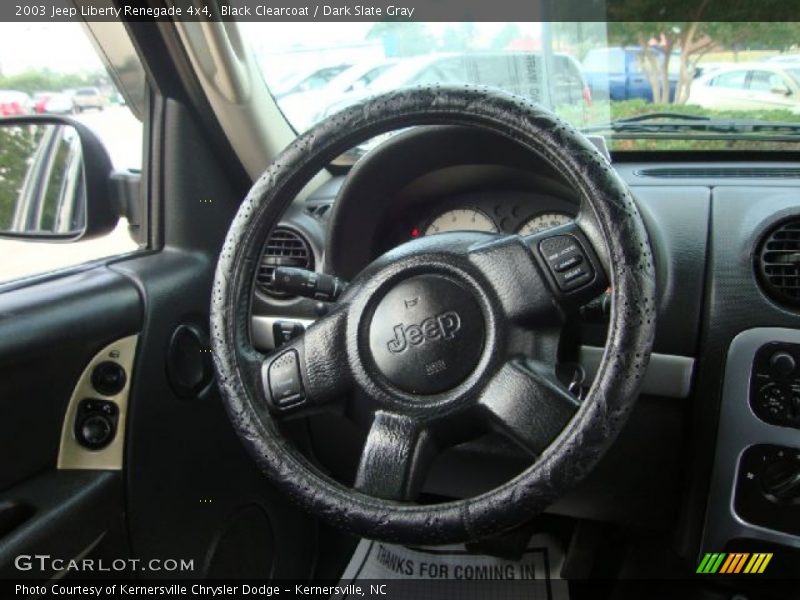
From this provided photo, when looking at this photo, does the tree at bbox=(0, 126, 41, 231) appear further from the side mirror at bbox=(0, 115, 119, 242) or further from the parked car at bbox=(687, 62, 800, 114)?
the parked car at bbox=(687, 62, 800, 114)

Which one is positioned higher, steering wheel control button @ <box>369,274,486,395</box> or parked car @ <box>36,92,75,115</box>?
parked car @ <box>36,92,75,115</box>

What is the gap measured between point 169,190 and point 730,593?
5.51 ft

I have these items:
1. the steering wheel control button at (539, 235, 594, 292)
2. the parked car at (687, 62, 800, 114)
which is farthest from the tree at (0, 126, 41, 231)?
the parked car at (687, 62, 800, 114)

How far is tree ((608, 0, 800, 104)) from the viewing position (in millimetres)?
1590

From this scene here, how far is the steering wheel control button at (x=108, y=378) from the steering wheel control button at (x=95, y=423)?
0.02m

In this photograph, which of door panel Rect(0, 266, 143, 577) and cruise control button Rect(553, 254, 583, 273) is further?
door panel Rect(0, 266, 143, 577)

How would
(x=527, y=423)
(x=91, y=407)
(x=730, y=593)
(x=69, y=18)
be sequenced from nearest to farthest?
(x=527, y=423) → (x=91, y=407) → (x=69, y=18) → (x=730, y=593)

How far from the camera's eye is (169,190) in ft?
5.82

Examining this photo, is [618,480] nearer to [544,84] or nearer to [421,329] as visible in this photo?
[421,329]

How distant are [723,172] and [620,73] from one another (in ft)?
1.11

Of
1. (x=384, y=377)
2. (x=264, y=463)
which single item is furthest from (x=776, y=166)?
(x=264, y=463)

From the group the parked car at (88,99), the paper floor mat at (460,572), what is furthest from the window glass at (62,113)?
the paper floor mat at (460,572)

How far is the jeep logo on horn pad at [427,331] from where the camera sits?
1.07 metres

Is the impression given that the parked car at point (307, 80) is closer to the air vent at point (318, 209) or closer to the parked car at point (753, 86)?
the air vent at point (318, 209)
